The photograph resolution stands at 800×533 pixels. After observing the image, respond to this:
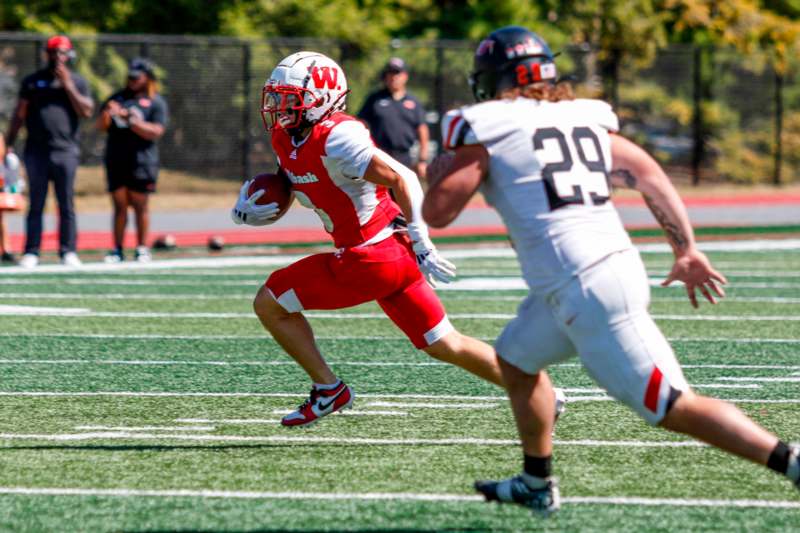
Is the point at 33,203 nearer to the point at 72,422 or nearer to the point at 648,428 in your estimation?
the point at 72,422

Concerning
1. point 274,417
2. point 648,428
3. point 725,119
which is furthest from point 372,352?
point 725,119

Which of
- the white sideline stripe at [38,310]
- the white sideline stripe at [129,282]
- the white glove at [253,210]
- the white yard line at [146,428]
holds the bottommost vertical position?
the white sideline stripe at [129,282]

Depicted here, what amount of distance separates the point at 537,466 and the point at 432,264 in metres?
1.48

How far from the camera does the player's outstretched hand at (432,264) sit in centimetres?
601

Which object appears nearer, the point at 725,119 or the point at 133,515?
the point at 133,515

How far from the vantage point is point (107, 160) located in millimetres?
14023

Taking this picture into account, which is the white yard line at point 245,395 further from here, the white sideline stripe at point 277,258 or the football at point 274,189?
the white sideline stripe at point 277,258

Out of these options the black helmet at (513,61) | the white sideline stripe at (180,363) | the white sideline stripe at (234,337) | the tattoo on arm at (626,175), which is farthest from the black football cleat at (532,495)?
the white sideline stripe at (234,337)

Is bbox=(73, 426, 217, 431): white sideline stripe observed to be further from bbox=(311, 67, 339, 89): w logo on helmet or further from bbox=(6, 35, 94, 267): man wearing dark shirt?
bbox=(6, 35, 94, 267): man wearing dark shirt

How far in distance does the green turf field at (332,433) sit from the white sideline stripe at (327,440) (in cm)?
2

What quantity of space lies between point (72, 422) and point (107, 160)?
25.5ft

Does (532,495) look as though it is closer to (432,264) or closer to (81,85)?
(432,264)

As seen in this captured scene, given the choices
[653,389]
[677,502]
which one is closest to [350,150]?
[677,502]

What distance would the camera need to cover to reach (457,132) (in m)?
4.50
